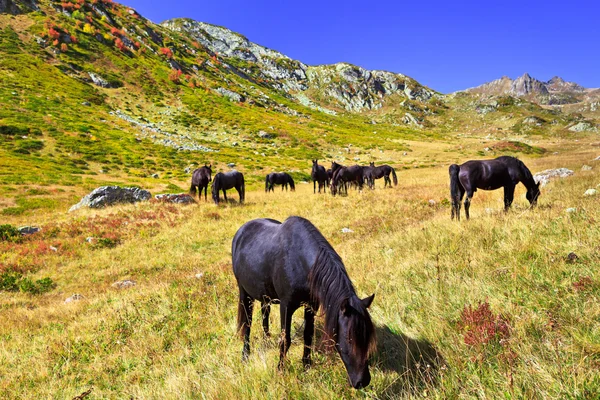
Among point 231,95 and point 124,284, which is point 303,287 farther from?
point 231,95

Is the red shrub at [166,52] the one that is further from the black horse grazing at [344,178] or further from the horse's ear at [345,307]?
the horse's ear at [345,307]

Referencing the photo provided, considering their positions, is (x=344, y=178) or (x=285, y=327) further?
(x=344, y=178)

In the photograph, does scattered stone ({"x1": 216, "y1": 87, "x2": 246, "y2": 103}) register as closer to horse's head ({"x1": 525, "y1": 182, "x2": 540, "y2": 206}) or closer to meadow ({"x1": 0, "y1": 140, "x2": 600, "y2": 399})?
meadow ({"x1": 0, "y1": 140, "x2": 600, "y2": 399})

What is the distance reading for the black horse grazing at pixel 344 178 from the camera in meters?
23.8

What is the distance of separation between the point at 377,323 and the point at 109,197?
21.2 meters

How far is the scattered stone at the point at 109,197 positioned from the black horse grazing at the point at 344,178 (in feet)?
46.7

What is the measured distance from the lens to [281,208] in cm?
1825

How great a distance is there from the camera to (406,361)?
3287mm

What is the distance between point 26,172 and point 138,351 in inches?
1271

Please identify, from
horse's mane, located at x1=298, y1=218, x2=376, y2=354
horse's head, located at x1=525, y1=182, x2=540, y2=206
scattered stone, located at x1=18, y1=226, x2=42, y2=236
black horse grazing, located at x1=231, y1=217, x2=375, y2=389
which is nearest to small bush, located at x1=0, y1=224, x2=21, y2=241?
scattered stone, located at x1=18, y1=226, x2=42, y2=236

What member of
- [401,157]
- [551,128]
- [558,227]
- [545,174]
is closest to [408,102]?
[551,128]

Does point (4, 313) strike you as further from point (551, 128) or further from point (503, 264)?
point (551, 128)

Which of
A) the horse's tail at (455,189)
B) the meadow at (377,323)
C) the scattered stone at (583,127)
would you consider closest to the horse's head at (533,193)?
the meadow at (377,323)

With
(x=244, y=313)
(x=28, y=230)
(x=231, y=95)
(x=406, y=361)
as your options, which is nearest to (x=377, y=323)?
(x=406, y=361)
